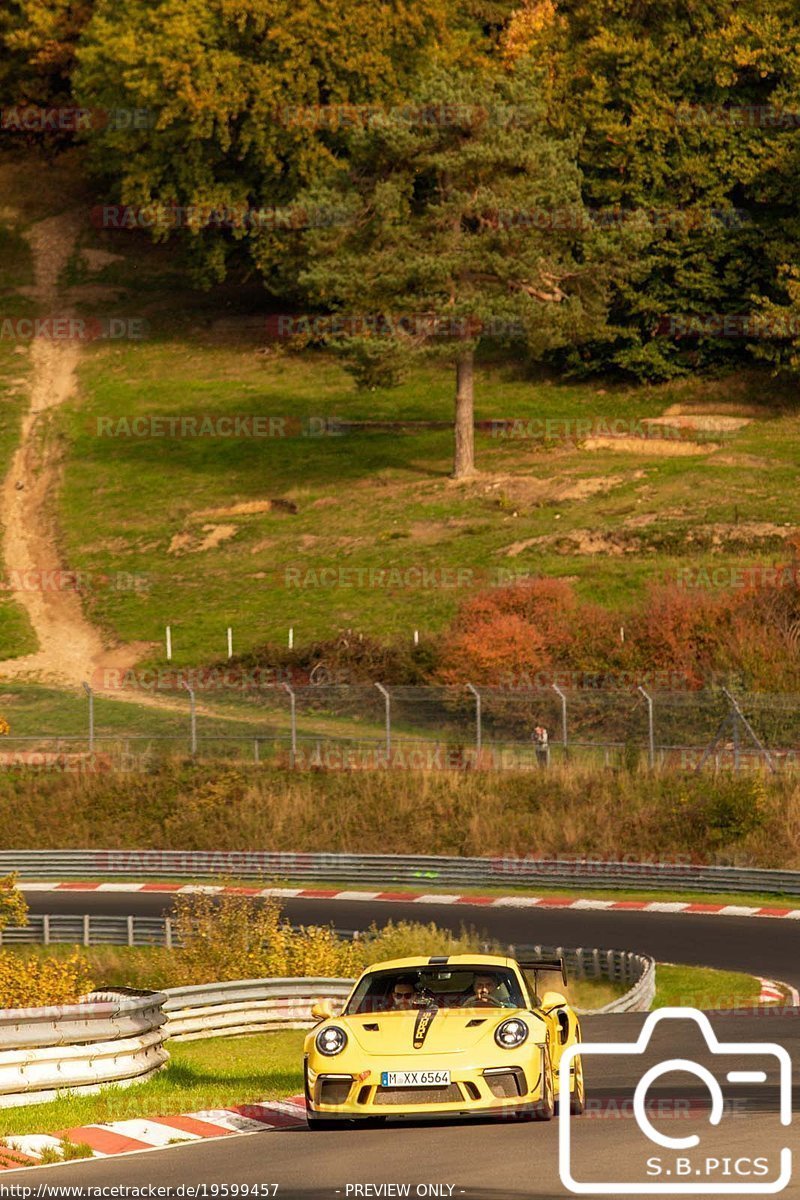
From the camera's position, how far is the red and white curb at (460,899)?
36.8 meters

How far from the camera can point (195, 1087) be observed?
1823 centimetres

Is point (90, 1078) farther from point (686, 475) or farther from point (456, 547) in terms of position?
point (686, 475)

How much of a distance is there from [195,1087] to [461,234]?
5113 cm

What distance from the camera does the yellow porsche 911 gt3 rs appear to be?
14.3m

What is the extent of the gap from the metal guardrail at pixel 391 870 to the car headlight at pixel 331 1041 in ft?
77.8

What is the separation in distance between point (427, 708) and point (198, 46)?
4589cm

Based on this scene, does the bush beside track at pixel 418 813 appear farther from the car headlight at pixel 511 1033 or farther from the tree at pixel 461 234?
the car headlight at pixel 511 1033

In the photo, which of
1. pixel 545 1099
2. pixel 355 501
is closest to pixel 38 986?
pixel 545 1099

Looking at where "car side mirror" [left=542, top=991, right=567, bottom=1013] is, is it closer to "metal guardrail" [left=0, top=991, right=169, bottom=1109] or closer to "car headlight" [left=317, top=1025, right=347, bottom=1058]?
"car headlight" [left=317, top=1025, right=347, bottom=1058]

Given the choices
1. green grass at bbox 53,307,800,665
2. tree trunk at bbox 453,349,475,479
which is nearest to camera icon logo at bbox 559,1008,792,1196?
green grass at bbox 53,307,800,665

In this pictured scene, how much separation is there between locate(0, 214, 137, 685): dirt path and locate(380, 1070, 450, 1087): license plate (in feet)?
145

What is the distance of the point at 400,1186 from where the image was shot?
12.3 meters

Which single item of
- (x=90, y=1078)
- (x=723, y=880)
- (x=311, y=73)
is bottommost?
(x=723, y=880)

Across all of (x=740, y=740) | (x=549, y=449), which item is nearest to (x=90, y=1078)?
(x=740, y=740)
